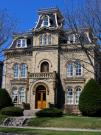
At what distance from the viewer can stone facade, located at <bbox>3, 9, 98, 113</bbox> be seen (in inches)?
2046

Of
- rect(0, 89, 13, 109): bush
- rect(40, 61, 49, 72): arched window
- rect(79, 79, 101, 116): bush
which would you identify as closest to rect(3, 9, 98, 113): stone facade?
rect(40, 61, 49, 72): arched window

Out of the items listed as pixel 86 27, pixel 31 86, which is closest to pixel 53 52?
pixel 31 86

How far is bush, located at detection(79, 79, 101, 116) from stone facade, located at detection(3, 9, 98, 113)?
13.1 feet

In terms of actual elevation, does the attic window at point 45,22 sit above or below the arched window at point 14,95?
above

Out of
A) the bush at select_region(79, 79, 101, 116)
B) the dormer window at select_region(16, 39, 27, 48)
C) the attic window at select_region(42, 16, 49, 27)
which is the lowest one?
the bush at select_region(79, 79, 101, 116)

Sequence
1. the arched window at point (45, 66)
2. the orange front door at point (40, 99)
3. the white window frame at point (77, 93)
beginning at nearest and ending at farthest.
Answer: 1. the white window frame at point (77, 93)
2. the orange front door at point (40, 99)
3. the arched window at point (45, 66)

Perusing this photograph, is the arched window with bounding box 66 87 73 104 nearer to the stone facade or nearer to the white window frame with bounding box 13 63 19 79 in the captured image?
the stone facade

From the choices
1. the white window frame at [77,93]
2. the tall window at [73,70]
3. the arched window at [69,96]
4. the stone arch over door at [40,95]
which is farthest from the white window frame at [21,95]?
the white window frame at [77,93]

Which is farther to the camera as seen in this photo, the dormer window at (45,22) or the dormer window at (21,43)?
the dormer window at (21,43)

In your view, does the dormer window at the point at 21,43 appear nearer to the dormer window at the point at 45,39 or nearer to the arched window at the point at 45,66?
the dormer window at the point at 45,39

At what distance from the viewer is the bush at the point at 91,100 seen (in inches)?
1800

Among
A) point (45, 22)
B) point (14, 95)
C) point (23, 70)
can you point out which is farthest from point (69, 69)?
point (14, 95)

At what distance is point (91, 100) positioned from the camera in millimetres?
46312

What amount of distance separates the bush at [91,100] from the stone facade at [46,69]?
400 centimetres
